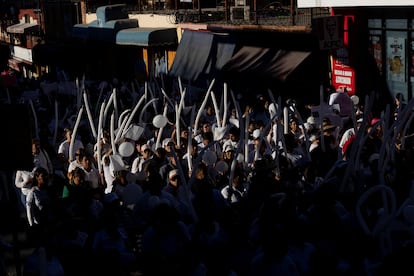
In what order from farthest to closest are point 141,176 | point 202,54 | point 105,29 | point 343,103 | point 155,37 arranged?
point 105,29, point 155,37, point 202,54, point 343,103, point 141,176

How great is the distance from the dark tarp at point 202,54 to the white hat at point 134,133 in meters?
12.2

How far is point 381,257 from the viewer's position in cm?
712

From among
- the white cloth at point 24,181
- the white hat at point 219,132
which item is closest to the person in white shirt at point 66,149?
the white cloth at point 24,181

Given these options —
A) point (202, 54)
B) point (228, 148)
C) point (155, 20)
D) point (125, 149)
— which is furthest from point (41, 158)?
→ point (155, 20)

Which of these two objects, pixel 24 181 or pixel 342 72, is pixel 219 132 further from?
pixel 342 72

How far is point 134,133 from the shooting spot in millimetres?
12344

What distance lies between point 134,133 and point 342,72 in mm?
9313

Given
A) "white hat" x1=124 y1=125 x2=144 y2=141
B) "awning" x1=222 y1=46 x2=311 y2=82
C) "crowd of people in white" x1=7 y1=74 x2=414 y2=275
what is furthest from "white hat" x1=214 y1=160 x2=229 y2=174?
"awning" x1=222 y1=46 x2=311 y2=82

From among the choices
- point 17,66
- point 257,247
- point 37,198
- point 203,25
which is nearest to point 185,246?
point 257,247

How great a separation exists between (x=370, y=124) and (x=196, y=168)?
13.6 ft

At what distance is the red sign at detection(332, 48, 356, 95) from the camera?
2009cm

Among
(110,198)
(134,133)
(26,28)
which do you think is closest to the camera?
(110,198)

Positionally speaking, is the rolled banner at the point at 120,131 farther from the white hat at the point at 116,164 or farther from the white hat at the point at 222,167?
the white hat at the point at 222,167

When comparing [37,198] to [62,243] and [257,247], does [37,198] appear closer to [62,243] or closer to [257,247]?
[62,243]
